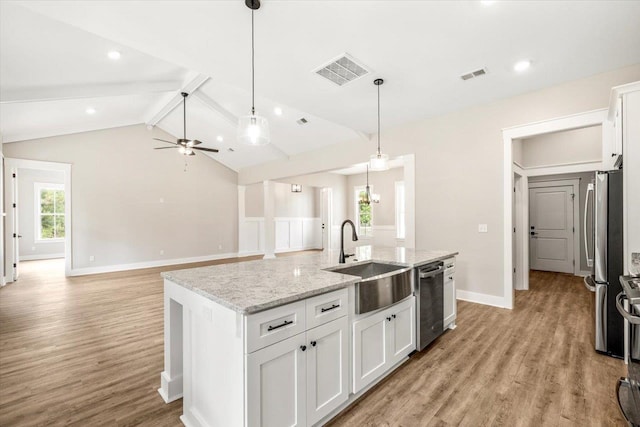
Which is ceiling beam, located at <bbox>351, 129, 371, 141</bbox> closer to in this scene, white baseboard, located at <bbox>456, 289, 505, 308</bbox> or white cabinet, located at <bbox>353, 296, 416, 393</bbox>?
white baseboard, located at <bbox>456, 289, 505, 308</bbox>

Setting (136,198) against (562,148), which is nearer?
(562,148)

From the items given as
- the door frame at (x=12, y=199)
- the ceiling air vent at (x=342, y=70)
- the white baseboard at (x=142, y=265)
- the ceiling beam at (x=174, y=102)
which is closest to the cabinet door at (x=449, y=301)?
the ceiling air vent at (x=342, y=70)

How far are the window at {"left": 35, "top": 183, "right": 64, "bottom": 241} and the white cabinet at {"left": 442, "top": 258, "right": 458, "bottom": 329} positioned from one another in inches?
453

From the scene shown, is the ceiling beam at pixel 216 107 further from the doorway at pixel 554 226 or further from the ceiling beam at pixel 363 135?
the doorway at pixel 554 226

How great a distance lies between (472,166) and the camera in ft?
14.2

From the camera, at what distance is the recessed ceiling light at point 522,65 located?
125 inches

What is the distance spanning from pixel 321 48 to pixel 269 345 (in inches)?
113

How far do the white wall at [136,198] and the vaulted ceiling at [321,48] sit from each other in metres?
1.70

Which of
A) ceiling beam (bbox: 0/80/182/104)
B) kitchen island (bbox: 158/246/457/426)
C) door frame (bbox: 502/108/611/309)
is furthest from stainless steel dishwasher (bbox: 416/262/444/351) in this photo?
ceiling beam (bbox: 0/80/182/104)

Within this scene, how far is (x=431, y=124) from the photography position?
475cm

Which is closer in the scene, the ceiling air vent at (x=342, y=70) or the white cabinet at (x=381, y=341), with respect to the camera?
the white cabinet at (x=381, y=341)

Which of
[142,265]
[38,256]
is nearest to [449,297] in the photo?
[142,265]

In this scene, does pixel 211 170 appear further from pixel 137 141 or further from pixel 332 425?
pixel 332 425

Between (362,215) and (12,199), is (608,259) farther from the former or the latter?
(12,199)
